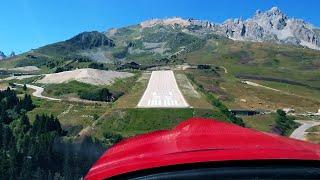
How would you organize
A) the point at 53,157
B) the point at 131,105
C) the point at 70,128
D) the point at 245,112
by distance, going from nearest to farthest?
the point at 53,157 < the point at 70,128 < the point at 131,105 < the point at 245,112

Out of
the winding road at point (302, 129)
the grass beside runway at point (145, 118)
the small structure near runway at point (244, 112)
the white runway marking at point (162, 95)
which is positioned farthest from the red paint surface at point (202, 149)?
the small structure near runway at point (244, 112)

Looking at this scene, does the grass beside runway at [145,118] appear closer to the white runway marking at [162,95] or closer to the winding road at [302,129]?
the white runway marking at [162,95]

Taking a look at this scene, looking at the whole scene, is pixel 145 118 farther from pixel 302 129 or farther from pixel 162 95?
pixel 162 95

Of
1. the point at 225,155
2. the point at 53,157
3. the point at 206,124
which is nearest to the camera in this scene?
the point at 225,155

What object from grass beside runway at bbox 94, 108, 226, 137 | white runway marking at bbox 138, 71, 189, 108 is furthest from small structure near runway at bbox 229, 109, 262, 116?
grass beside runway at bbox 94, 108, 226, 137

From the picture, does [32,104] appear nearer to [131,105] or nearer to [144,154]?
[131,105]

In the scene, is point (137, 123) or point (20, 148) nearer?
point (20, 148)

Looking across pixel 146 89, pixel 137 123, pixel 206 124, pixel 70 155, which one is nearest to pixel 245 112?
pixel 146 89
